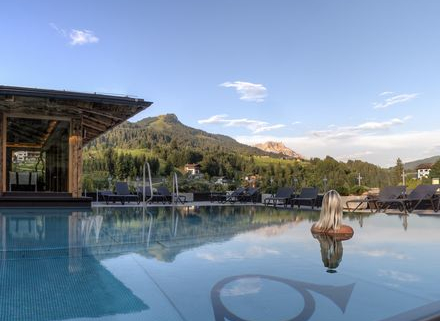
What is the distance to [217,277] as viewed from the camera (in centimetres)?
307

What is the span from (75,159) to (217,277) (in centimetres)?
954

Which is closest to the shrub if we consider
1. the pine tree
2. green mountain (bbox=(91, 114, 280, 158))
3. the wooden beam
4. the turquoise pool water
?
the wooden beam

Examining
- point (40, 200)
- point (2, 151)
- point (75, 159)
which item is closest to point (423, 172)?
point (75, 159)

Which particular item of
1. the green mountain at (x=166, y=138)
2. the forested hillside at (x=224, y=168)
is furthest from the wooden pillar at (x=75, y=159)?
the green mountain at (x=166, y=138)

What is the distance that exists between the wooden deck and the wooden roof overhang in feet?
7.41

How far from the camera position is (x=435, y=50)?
1502 centimetres

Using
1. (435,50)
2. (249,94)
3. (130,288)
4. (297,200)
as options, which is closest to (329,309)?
(130,288)

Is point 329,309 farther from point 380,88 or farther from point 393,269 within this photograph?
point 380,88

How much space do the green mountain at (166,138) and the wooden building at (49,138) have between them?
2047 centimetres

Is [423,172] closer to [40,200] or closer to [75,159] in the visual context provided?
[75,159]

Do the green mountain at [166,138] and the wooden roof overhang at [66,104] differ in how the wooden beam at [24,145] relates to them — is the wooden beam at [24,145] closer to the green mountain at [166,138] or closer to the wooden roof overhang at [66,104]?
the wooden roof overhang at [66,104]

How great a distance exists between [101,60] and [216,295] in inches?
693

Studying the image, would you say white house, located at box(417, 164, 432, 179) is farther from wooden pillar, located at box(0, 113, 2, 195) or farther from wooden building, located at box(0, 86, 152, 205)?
wooden pillar, located at box(0, 113, 2, 195)

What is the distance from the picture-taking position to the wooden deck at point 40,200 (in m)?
10.5
